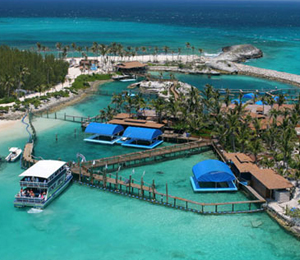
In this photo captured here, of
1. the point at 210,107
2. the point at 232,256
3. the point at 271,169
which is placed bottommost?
the point at 232,256

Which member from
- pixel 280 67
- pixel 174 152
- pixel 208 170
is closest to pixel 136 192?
pixel 208 170

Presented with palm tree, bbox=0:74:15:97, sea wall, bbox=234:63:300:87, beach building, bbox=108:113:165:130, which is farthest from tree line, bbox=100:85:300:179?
sea wall, bbox=234:63:300:87

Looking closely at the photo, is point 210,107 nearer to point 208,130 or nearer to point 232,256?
point 208,130

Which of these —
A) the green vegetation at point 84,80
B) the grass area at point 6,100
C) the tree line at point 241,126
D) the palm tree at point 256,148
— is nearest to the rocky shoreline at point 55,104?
the green vegetation at point 84,80

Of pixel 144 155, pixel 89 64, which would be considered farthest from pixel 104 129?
pixel 89 64

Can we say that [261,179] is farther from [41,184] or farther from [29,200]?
[29,200]

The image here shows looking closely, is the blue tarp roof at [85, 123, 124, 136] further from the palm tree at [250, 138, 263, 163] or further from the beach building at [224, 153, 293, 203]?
the palm tree at [250, 138, 263, 163]
